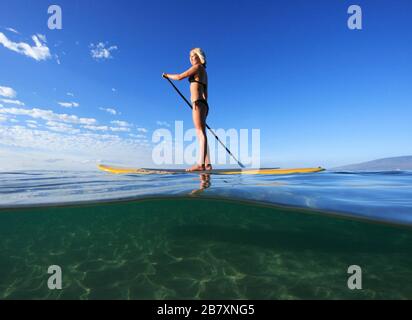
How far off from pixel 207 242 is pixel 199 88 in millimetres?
5584

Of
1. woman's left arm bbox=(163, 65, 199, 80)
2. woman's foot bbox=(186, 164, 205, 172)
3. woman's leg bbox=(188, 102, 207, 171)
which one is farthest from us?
woman's foot bbox=(186, 164, 205, 172)

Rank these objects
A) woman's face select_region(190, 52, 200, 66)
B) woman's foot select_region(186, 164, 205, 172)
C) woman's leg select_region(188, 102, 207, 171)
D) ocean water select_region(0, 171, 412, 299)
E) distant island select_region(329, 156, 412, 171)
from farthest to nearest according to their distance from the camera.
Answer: distant island select_region(329, 156, 412, 171), woman's foot select_region(186, 164, 205, 172), woman's face select_region(190, 52, 200, 66), woman's leg select_region(188, 102, 207, 171), ocean water select_region(0, 171, 412, 299)

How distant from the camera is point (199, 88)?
26.1 ft

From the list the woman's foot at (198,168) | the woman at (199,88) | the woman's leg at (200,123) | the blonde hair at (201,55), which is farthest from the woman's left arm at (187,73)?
the woman's foot at (198,168)

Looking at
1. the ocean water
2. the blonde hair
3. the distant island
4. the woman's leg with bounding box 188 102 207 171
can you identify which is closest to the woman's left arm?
the blonde hair

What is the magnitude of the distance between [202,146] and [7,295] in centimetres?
637

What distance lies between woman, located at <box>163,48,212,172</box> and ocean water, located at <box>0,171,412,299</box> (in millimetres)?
2283

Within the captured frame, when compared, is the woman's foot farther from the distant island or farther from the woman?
the distant island

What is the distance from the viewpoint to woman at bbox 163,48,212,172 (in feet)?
25.8

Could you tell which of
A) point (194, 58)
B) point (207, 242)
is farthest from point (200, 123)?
point (207, 242)

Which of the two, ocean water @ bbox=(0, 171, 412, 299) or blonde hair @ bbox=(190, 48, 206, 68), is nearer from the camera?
ocean water @ bbox=(0, 171, 412, 299)

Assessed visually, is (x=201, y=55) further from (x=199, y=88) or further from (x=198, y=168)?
(x=198, y=168)

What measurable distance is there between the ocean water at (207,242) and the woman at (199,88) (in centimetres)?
228
